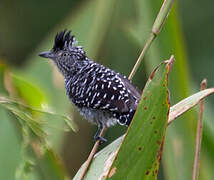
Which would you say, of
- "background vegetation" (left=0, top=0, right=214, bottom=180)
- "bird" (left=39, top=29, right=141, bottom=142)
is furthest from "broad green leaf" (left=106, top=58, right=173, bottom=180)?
"bird" (left=39, top=29, right=141, bottom=142)

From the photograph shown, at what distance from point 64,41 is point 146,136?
186cm

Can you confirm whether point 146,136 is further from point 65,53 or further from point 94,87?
point 65,53

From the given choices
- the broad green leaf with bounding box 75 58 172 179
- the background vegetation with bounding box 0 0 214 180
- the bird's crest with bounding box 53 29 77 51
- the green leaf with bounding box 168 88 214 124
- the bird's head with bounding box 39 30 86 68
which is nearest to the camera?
the broad green leaf with bounding box 75 58 172 179

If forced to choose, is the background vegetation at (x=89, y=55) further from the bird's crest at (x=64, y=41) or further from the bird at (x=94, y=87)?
the bird's crest at (x=64, y=41)

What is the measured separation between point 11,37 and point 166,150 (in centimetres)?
442

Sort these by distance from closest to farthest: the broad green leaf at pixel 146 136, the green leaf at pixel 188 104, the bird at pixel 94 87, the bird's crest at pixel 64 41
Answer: the broad green leaf at pixel 146 136 → the green leaf at pixel 188 104 → the bird at pixel 94 87 → the bird's crest at pixel 64 41

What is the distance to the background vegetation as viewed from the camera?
2.76 meters

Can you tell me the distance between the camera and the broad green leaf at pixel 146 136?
83.7 inches

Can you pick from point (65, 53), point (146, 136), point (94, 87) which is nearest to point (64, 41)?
point (65, 53)

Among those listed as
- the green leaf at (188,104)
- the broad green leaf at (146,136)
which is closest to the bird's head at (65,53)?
the green leaf at (188,104)

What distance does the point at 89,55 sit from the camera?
→ 14.2 ft

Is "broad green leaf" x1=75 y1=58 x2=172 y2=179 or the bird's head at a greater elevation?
the bird's head

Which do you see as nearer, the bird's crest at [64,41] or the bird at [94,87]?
the bird at [94,87]

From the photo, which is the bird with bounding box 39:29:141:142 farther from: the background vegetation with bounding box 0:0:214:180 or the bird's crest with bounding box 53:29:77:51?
the background vegetation with bounding box 0:0:214:180
